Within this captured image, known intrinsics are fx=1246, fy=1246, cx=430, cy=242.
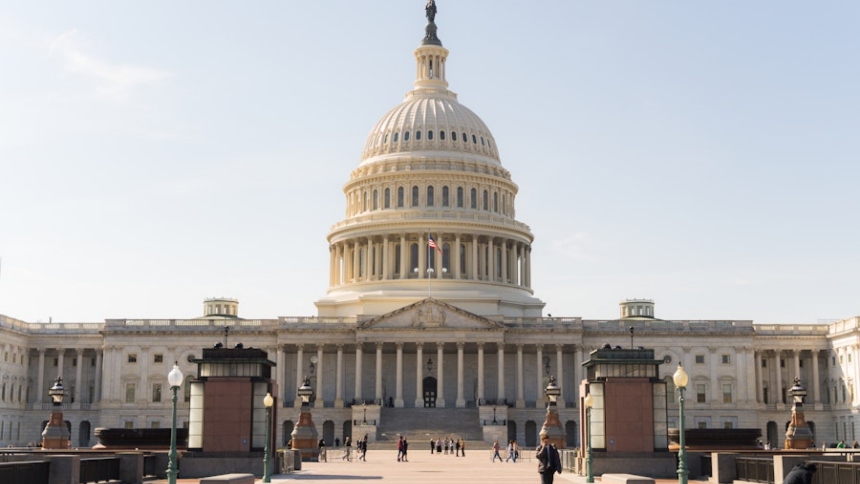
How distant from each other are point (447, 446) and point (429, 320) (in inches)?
1191

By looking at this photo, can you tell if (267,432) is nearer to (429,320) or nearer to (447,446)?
(447,446)

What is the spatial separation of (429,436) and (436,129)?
164ft

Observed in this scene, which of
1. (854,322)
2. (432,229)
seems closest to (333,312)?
(432,229)

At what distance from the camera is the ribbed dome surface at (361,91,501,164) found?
156 meters

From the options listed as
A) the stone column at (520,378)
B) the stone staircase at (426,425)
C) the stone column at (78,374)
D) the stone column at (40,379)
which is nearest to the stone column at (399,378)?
the stone staircase at (426,425)

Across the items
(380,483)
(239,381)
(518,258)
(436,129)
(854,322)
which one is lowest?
(380,483)

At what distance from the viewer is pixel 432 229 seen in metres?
149

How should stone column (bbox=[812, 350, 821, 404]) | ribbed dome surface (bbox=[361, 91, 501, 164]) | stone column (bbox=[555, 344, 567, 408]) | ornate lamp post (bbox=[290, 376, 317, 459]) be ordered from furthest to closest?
ribbed dome surface (bbox=[361, 91, 501, 164]) < stone column (bbox=[812, 350, 821, 404]) < stone column (bbox=[555, 344, 567, 408]) < ornate lamp post (bbox=[290, 376, 317, 459])

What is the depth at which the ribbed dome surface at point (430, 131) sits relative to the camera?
511ft

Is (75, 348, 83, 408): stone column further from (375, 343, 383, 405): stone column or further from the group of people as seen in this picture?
the group of people

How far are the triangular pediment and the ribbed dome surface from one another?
2769cm

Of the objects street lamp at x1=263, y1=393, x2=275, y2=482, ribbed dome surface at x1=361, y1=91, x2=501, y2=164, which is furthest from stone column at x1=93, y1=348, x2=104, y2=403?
street lamp at x1=263, y1=393, x2=275, y2=482

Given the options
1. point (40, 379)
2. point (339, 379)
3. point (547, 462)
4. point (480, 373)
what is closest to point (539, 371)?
point (480, 373)

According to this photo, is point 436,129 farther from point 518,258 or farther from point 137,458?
point 137,458
